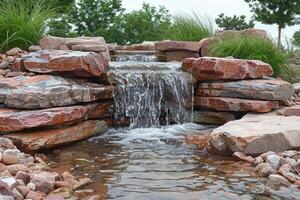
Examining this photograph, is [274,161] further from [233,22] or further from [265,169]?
[233,22]

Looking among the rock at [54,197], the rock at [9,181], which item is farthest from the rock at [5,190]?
the rock at [54,197]

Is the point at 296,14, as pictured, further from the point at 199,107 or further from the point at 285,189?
the point at 285,189

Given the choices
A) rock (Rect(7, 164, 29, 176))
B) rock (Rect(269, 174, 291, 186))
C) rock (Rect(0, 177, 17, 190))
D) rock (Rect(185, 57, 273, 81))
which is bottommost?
rock (Rect(269, 174, 291, 186))

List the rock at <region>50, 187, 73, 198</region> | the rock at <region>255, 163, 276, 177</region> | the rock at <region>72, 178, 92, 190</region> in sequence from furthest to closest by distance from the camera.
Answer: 1. the rock at <region>255, 163, 276, 177</region>
2. the rock at <region>72, 178, 92, 190</region>
3. the rock at <region>50, 187, 73, 198</region>

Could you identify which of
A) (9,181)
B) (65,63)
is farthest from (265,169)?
(65,63)

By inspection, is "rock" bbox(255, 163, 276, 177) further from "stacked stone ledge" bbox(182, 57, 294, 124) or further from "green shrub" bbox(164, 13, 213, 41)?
"green shrub" bbox(164, 13, 213, 41)

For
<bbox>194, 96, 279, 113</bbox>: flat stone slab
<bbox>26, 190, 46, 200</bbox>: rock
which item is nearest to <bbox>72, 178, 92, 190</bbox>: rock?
<bbox>26, 190, 46, 200</bbox>: rock

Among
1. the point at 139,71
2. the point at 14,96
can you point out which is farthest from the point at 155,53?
the point at 14,96

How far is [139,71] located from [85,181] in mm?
3119

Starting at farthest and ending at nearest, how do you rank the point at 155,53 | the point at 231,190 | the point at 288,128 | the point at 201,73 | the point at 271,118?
the point at 155,53
the point at 201,73
the point at 271,118
the point at 288,128
the point at 231,190

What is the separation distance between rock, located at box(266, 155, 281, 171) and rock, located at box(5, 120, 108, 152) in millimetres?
2328

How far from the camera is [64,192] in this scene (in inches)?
137

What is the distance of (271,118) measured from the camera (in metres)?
5.59

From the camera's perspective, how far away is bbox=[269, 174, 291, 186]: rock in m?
3.77
